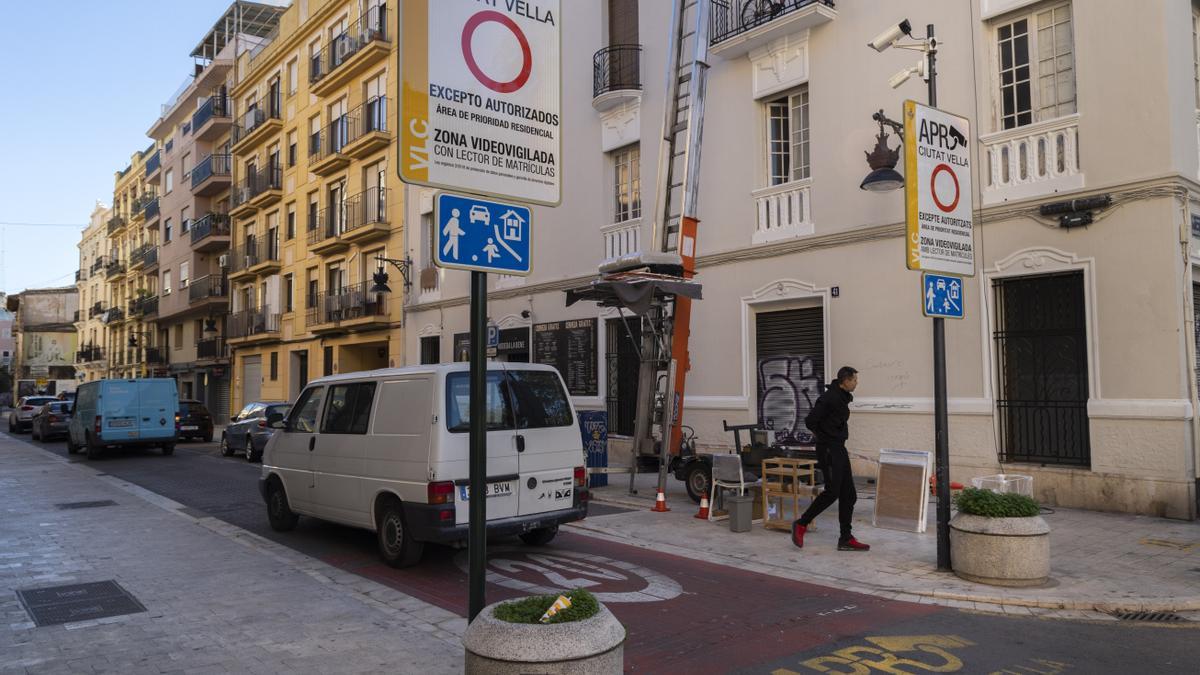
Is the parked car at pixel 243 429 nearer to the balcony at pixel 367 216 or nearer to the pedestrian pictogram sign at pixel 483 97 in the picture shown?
the balcony at pixel 367 216

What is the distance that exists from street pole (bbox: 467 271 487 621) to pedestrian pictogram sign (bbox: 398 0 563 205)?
0.45 meters

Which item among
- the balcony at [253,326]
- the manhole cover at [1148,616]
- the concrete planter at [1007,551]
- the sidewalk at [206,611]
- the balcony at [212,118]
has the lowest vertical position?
the manhole cover at [1148,616]

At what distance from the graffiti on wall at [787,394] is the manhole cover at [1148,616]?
25.3 feet

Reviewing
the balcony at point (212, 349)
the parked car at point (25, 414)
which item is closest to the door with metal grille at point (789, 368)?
the balcony at point (212, 349)

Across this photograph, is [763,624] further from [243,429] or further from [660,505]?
[243,429]

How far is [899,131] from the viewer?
41.4 feet

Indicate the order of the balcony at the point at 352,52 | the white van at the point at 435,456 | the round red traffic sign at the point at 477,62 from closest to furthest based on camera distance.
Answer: the round red traffic sign at the point at 477,62 < the white van at the point at 435,456 < the balcony at the point at 352,52

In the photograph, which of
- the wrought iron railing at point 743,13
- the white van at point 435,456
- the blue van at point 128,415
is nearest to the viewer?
the white van at point 435,456

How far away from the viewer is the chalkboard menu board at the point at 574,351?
1872cm

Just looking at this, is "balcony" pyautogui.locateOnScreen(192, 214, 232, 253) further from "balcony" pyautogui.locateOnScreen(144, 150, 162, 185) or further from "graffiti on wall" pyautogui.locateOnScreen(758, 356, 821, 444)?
"graffiti on wall" pyautogui.locateOnScreen(758, 356, 821, 444)

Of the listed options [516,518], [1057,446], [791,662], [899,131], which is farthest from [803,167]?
[791,662]

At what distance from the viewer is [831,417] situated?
8.52 meters

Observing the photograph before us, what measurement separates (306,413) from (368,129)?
20.6m

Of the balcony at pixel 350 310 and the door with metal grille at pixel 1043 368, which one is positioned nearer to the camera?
the door with metal grille at pixel 1043 368
